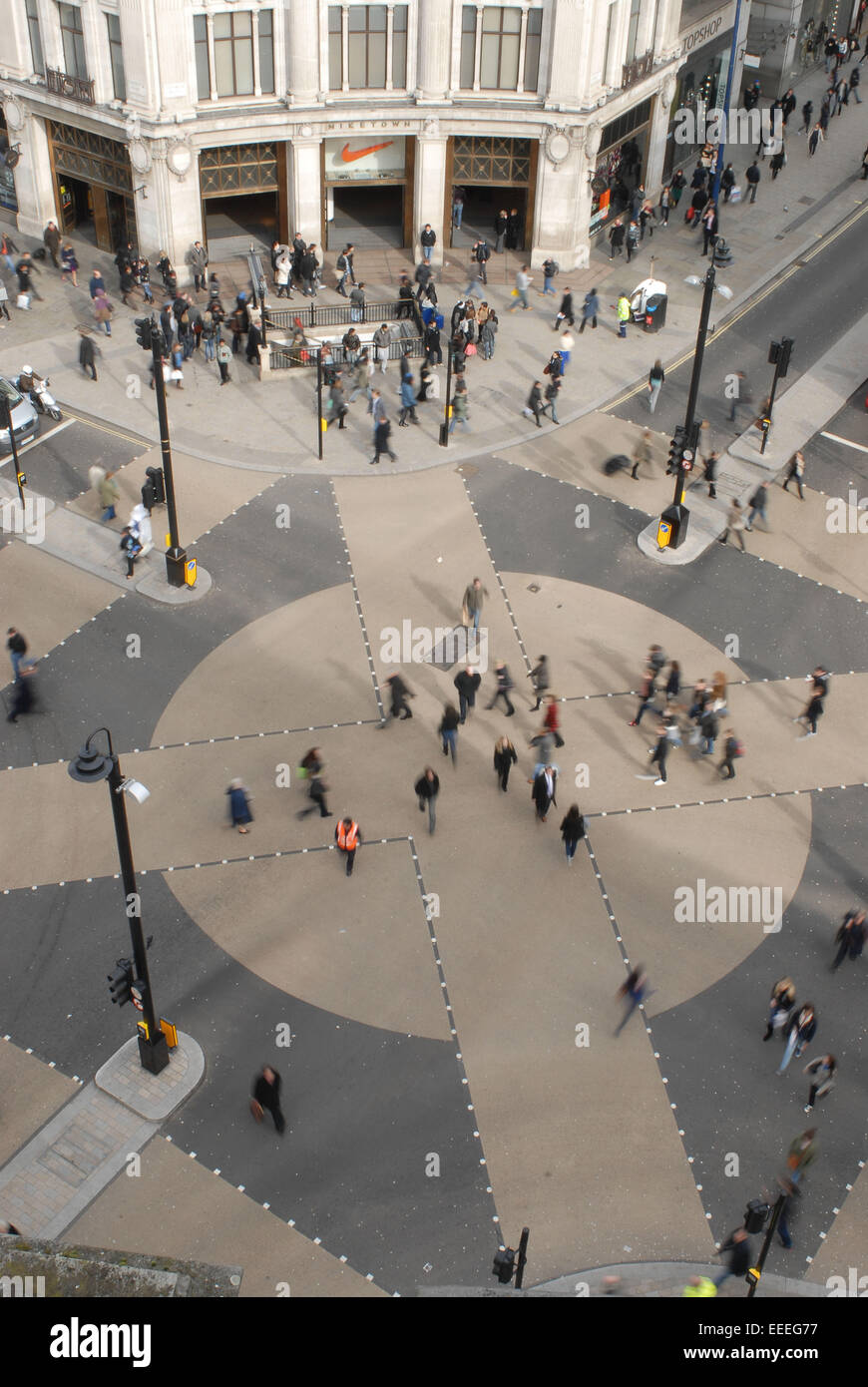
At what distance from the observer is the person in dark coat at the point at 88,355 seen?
119 ft

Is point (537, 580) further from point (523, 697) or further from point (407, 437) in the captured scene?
point (407, 437)

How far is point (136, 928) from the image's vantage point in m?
18.6

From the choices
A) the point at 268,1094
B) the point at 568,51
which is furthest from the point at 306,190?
the point at 268,1094

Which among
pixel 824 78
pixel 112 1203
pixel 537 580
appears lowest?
pixel 112 1203

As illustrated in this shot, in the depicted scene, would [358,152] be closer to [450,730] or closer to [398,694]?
[398,694]

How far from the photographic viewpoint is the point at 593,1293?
705 inches

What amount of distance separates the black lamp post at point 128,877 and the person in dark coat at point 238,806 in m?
4.49

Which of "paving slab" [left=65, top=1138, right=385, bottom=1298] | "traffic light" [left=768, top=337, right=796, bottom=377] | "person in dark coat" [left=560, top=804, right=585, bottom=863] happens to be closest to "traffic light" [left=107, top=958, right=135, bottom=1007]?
"paving slab" [left=65, top=1138, right=385, bottom=1298]

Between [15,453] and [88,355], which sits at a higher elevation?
[88,355]

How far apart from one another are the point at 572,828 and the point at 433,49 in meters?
26.5

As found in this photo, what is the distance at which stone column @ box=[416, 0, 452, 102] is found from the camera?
1534 inches

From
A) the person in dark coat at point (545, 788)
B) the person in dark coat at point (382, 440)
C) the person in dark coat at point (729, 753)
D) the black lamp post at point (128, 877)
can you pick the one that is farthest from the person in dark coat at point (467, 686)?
the person in dark coat at point (382, 440)
